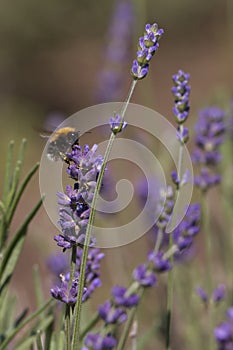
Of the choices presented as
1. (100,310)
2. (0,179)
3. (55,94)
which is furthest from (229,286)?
(55,94)

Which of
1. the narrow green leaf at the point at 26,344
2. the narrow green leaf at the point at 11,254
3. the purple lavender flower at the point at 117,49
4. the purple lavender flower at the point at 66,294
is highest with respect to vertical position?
the purple lavender flower at the point at 117,49

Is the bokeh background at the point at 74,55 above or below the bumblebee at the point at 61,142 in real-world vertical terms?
above

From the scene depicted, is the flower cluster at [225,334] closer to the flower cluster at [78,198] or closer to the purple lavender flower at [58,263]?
the purple lavender flower at [58,263]

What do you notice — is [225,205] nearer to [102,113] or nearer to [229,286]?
[229,286]

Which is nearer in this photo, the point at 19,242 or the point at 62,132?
the point at 62,132

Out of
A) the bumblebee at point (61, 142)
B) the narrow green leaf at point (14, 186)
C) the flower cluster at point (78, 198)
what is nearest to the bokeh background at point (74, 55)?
the narrow green leaf at point (14, 186)

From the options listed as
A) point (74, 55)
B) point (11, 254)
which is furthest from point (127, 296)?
point (74, 55)

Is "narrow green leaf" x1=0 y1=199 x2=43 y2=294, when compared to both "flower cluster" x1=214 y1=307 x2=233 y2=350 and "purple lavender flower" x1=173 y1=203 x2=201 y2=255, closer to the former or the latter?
"purple lavender flower" x1=173 y1=203 x2=201 y2=255

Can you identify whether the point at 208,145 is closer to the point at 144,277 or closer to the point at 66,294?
the point at 144,277
